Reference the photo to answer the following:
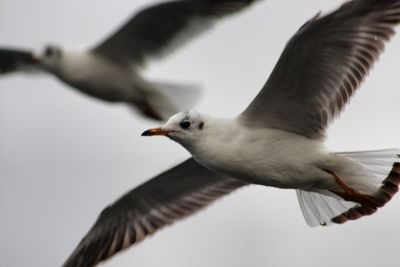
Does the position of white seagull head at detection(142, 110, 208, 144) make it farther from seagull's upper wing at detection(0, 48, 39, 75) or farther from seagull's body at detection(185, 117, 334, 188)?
seagull's upper wing at detection(0, 48, 39, 75)

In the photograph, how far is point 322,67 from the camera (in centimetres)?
579

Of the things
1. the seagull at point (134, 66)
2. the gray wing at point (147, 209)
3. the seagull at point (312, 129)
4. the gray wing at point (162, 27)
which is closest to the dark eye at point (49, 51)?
the seagull at point (134, 66)

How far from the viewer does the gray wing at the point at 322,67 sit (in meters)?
5.59

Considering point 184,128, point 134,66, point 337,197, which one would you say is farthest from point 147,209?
point 134,66

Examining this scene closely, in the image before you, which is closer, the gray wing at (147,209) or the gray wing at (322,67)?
the gray wing at (322,67)

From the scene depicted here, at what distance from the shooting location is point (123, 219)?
23.5 ft

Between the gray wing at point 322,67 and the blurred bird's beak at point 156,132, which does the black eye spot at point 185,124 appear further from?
the gray wing at point 322,67

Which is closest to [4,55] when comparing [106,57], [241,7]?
[106,57]

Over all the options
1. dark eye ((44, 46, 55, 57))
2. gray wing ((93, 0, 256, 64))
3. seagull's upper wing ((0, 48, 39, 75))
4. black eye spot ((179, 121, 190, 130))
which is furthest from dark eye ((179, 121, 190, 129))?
seagull's upper wing ((0, 48, 39, 75))

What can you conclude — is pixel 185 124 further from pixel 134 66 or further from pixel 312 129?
pixel 134 66

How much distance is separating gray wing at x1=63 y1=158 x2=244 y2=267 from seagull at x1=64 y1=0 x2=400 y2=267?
40.8 inches

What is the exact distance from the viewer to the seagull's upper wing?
1044 cm

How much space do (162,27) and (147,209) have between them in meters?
2.74

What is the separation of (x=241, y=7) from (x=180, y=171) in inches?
84.1
